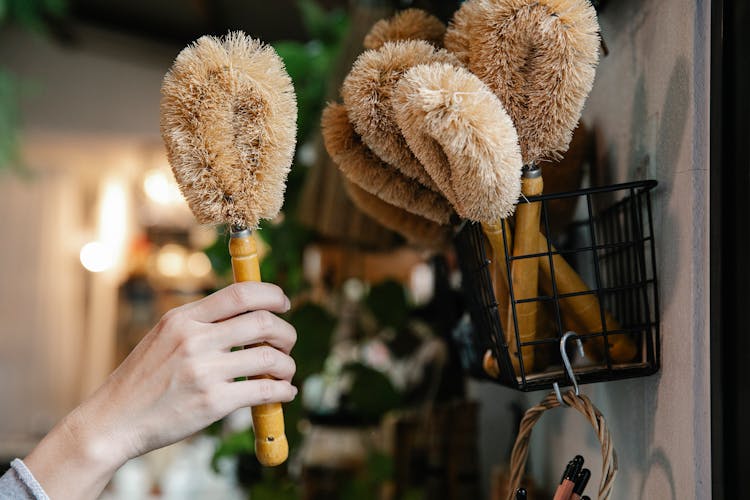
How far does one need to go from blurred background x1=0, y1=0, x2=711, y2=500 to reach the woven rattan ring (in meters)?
0.06

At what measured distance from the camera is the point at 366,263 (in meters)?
1.88

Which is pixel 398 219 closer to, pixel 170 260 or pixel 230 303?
pixel 230 303

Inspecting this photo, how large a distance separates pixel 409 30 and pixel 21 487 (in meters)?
0.50

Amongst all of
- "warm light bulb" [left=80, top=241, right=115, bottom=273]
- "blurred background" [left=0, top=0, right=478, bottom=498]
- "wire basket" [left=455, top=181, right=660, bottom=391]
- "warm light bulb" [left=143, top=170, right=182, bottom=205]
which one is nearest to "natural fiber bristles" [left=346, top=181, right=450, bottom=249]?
"wire basket" [left=455, top=181, right=660, bottom=391]

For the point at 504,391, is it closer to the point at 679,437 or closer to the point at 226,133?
the point at 679,437

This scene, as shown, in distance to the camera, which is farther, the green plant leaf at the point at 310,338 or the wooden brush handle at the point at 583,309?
the green plant leaf at the point at 310,338

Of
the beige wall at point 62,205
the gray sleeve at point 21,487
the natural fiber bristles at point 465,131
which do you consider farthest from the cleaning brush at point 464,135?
the beige wall at point 62,205

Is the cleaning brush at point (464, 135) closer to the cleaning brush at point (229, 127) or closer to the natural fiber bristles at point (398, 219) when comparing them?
the cleaning brush at point (229, 127)

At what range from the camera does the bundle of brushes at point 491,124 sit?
450 millimetres

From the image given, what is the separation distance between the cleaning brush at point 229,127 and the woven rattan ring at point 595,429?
0.21 m

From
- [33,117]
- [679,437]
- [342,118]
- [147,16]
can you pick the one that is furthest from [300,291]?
[33,117]

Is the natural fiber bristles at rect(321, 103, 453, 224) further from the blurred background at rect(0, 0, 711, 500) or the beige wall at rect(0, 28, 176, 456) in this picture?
the beige wall at rect(0, 28, 176, 456)

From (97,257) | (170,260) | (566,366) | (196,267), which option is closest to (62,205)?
(97,257)
